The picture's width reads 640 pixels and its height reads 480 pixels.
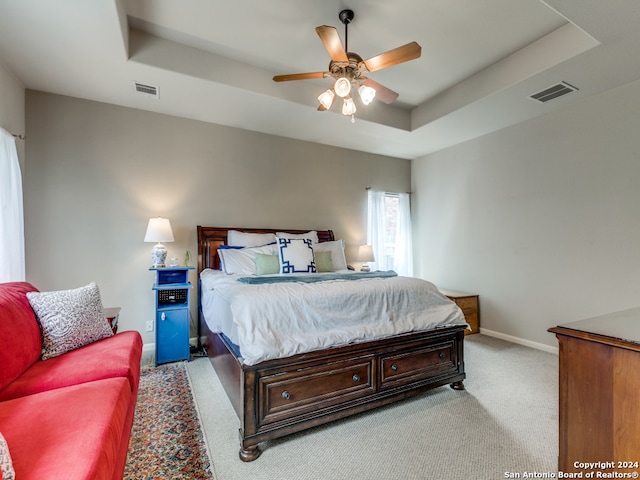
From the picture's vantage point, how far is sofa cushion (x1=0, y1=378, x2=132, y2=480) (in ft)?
2.99

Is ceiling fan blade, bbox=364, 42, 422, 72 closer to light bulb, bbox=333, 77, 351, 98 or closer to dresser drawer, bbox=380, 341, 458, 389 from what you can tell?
light bulb, bbox=333, 77, 351, 98

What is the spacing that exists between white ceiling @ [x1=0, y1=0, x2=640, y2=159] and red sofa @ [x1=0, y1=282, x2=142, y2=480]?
1.92m

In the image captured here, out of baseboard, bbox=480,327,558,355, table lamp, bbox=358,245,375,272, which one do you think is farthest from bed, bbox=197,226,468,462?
table lamp, bbox=358,245,375,272

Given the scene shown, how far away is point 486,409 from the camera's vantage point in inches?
87.5

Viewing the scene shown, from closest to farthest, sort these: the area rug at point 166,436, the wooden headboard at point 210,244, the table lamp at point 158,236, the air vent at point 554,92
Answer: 1. the area rug at point 166,436
2. the air vent at point 554,92
3. the table lamp at point 158,236
4. the wooden headboard at point 210,244

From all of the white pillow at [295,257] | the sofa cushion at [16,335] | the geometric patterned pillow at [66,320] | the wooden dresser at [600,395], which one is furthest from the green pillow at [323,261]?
the wooden dresser at [600,395]

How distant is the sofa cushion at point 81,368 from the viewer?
1466 millimetres

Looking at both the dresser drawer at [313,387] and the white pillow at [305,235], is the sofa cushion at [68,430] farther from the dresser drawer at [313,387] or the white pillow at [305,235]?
the white pillow at [305,235]

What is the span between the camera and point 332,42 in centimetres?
204

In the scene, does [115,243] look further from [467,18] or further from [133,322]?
[467,18]

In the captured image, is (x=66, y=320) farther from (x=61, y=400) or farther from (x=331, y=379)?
(x=331, y=379)

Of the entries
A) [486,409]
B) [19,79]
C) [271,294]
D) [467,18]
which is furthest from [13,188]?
[486,409]

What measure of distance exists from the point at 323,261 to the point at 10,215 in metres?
2.97

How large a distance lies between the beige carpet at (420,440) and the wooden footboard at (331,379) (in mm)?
111
